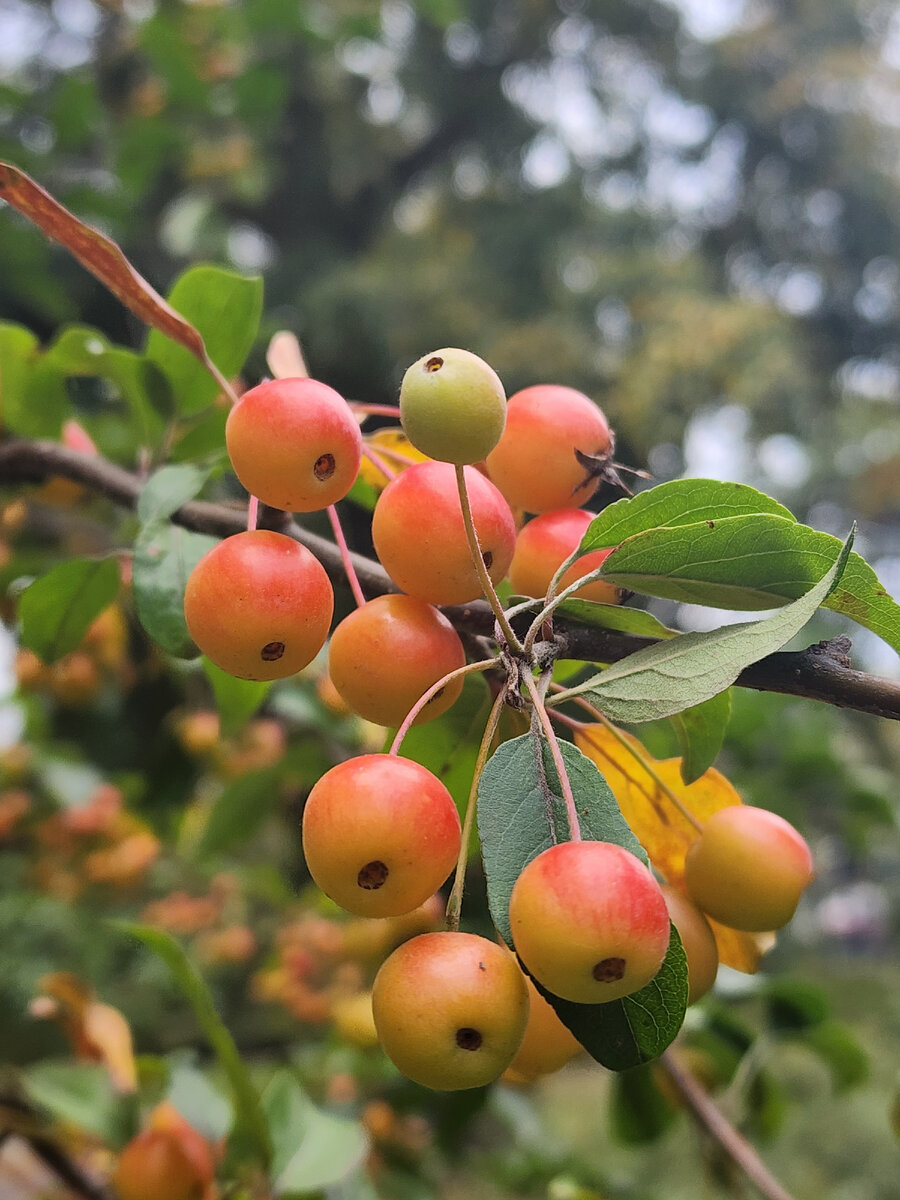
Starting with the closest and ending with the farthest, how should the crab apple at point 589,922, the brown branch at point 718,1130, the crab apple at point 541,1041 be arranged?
1. the crab apple at point 589,922
2. the crab apple at point 541,1041
3. the brown branch at point 718,1130

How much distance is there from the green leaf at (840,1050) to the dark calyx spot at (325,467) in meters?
0.84

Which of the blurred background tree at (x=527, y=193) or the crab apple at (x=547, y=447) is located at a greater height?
the crab apple at (x=547, y=447)

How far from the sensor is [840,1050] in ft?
3.27

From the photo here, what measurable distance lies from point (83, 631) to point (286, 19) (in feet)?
5.75

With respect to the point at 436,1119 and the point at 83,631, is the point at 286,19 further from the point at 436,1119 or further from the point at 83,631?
the point at 436,1119

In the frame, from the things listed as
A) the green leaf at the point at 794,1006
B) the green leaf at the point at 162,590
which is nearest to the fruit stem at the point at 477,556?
the green leaf at the point at 162,590

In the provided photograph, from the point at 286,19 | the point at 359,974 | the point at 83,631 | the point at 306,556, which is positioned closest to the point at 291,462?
the point at 306,556

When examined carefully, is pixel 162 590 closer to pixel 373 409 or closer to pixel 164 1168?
pixel 373 409

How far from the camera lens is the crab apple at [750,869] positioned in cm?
40

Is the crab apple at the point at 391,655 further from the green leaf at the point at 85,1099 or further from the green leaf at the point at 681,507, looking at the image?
the green leaf at the point at 85,1099

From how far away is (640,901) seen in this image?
11.7 inches

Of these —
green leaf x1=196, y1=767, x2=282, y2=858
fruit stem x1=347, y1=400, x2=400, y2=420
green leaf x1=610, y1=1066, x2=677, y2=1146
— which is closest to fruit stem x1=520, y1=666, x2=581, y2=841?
fruit stem x1=347, y1=400, x2=400, y2=420

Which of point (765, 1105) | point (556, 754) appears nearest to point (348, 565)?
point (556, 754)

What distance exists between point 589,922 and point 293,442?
0.74 feet
